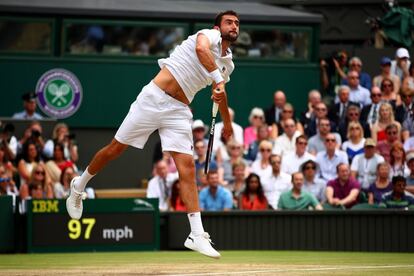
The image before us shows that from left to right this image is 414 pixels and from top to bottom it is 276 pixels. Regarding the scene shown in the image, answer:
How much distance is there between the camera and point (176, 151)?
11.7 m

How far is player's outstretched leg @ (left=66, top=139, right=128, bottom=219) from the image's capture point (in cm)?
1191

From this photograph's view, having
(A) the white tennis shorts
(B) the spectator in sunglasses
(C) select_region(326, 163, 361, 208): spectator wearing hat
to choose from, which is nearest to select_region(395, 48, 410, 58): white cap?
(B) the spectator in sunglasses

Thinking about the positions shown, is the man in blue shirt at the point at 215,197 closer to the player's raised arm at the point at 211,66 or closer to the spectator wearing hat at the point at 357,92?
the spectator wearing hat at the point at 357,92

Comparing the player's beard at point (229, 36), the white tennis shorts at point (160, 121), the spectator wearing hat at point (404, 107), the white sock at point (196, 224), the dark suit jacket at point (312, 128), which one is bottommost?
the white sock at point (196, 224)

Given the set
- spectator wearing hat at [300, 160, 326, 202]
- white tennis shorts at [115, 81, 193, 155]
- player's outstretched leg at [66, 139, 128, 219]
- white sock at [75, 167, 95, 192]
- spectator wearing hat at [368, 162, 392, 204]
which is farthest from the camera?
spectator wearing hat at [300, 160, 326, 202]

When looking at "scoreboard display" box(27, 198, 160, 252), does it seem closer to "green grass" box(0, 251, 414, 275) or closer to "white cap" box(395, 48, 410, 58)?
"green grass" box(0, 251, 414, 275)

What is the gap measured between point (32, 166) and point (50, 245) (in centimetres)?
235

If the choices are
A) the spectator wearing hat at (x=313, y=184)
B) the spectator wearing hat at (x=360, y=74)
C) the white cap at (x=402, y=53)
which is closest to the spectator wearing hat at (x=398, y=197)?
the spectator wearing hat at (x=313, y=184)

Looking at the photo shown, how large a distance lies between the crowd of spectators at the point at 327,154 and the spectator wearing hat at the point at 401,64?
2 centimetres

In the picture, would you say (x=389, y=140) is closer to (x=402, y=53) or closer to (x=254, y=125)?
(x=254, y=125)

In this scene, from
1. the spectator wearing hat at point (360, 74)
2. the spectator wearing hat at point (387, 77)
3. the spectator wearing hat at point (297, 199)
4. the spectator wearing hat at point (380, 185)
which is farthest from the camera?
the spectator wearing hat at point (360, 74)

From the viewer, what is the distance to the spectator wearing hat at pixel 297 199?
56.7 feet

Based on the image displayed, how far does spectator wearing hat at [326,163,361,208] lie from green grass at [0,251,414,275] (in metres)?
1.80

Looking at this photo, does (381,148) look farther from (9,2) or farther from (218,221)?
(9,2)
